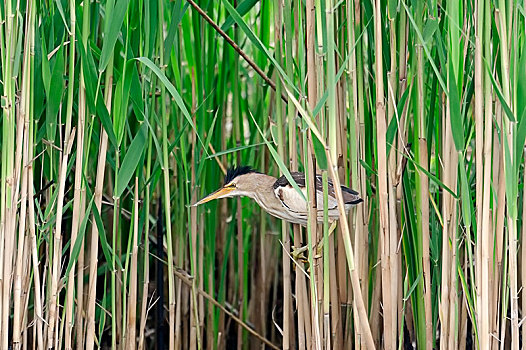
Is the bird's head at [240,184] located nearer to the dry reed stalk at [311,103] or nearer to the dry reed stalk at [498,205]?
the dry reed stalk at [311,103]

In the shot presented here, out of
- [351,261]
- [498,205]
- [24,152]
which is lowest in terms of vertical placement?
[351,261]

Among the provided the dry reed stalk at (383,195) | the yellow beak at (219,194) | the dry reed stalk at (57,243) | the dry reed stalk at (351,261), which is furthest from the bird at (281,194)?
the dry reed stalk at (57,243)

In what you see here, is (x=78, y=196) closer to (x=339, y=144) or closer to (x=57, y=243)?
(x=57, y=243)

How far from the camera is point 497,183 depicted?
1.61m

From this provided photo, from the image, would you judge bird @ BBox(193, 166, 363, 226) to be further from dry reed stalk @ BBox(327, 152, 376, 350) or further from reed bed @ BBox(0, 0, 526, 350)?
dry reed stalk @ BBox(327, 152, 376, 350)

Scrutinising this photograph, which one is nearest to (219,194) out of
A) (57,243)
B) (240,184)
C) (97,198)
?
(240,184)

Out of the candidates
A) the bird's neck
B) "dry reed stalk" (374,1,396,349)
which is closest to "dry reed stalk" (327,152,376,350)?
"dry reed stalk" (374,1,396,349)

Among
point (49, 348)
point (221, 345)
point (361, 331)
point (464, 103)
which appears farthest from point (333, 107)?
point (221, 345)

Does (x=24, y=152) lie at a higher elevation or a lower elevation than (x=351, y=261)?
higher

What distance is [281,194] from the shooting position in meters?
1.82

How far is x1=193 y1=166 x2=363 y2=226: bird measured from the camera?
1.72 m

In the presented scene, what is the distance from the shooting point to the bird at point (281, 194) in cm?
172

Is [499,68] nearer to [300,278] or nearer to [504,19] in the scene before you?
[504,19]

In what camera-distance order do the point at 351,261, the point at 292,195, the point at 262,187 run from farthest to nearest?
the point at 262,187 < the point at 292,195 < the point at 351,261
